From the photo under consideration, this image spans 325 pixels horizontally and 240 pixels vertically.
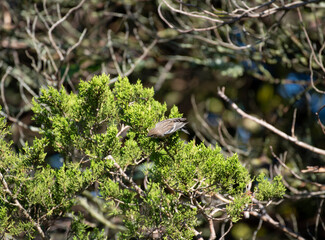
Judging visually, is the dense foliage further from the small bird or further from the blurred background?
the blurred background

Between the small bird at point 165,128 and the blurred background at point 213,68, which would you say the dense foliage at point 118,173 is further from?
the blurred background at point 213,68

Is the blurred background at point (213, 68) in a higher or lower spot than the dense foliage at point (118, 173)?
lower

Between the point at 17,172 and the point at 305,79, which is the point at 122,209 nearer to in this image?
the point at 17,172

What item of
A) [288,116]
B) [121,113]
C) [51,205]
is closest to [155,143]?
[121,113]

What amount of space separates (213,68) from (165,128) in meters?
3.65

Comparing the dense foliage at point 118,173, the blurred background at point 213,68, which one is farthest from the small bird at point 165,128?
the blurred background at point 213,68

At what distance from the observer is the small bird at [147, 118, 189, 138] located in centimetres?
227

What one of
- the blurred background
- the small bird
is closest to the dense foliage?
the small bird

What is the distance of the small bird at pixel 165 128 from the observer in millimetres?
2268

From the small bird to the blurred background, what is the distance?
8.58ft

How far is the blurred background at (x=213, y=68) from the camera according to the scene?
525 cm

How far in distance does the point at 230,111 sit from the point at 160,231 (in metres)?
4.36

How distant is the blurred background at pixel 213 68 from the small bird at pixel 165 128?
2616 millimetres

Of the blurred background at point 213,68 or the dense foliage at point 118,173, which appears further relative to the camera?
the blurred background at point 213,68
